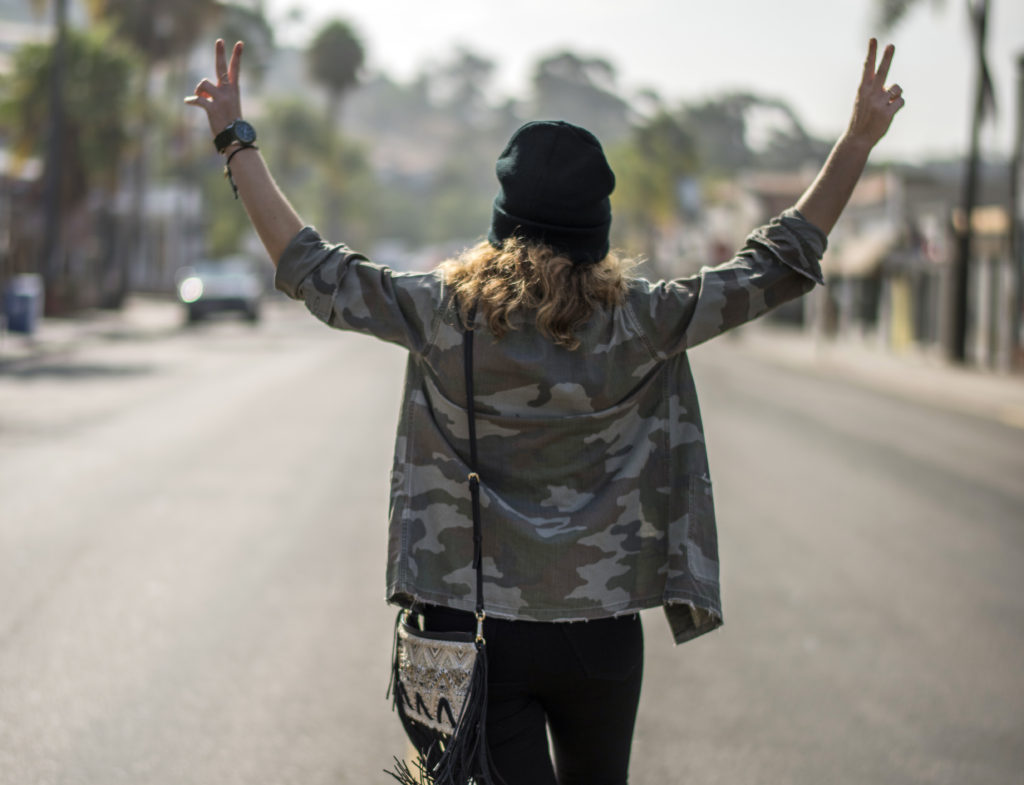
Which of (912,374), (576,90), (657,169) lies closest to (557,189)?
(912,374)

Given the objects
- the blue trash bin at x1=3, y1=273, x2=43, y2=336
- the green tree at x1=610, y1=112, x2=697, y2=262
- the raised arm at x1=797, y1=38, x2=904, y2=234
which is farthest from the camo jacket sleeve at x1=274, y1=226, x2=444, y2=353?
the green tree at x1=610, y1=112, x2=697, y2=262

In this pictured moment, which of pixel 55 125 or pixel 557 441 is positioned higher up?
pixel 55 125

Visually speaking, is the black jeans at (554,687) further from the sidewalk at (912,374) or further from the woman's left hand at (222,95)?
the sidewalk at (912,374)

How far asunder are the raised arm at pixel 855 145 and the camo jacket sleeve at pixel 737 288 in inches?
2.2

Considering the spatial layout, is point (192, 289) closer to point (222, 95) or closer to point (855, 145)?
point (222, 95)

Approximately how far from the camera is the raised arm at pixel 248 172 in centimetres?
244

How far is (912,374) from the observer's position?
2553 cm

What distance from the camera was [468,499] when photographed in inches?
92.7

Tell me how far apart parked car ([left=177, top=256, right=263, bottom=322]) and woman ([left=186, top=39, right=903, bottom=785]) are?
31801 millimetres

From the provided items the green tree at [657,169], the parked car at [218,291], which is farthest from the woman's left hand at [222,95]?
the green tree at [657,169]

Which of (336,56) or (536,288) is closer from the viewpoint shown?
(536,288)

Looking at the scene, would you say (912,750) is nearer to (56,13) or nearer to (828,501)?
(828,501)

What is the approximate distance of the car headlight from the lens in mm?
33156

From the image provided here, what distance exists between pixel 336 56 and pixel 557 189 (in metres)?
81.8
